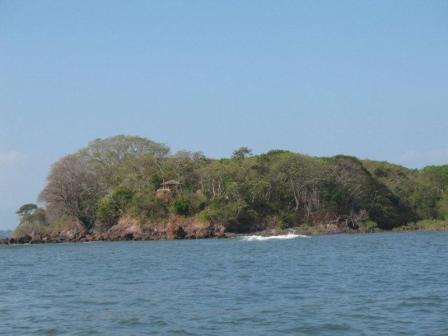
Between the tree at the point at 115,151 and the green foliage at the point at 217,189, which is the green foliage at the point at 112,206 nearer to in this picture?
the green foliage at the point at 217,189

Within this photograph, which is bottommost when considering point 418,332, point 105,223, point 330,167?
point 418,332

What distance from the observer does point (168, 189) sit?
90.2 metres

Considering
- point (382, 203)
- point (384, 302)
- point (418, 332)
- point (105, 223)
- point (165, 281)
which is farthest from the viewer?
point (382, 203)

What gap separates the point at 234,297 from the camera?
1014 inches

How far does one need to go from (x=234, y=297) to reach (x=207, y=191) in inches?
2503

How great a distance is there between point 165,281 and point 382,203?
6865 centimetres

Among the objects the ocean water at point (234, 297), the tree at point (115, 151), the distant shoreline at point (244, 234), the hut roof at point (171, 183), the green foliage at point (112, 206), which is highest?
the tree at point (115, 151)

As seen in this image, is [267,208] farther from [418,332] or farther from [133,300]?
[418,332]

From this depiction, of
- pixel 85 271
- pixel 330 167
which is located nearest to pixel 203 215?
pixel 330 167

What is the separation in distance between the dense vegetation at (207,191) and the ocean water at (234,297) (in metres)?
42.4

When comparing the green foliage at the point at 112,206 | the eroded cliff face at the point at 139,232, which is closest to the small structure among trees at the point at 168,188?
the green foliage at the point at 112,206

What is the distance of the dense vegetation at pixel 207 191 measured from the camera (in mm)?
86875

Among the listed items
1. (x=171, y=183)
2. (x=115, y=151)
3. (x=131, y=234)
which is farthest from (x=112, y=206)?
(x=115, y=151)

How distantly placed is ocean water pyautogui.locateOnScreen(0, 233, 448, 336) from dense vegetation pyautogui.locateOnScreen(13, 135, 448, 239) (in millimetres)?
42395
